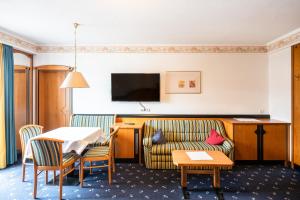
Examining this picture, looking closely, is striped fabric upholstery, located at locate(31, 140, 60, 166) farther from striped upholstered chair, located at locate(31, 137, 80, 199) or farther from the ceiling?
the ceiling

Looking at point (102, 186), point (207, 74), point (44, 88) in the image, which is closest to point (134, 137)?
point (102, 186)

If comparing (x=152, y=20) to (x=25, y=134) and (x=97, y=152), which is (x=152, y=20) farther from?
(x=25, y=134)

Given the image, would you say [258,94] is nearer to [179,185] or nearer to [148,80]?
[148,80]

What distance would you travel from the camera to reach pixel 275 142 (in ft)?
13.1

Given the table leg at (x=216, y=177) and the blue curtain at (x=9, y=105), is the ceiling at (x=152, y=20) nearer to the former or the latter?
the blue curtain at (x=9, y=105)

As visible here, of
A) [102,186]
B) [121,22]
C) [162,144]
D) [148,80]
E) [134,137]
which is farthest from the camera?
[148,80]

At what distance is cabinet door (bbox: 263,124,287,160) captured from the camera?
398cm

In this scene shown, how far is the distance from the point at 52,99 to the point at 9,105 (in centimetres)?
101

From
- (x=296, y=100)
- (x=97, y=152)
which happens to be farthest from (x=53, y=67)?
(x=296, y=100)

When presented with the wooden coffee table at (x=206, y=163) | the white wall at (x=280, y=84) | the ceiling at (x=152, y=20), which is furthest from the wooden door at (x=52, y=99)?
the white wall at (x=280, y=84)

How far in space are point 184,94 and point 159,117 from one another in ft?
2.65

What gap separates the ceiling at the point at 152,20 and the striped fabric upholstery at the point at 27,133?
182cm

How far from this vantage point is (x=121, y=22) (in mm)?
3346

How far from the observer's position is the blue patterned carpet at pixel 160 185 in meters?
2.81
